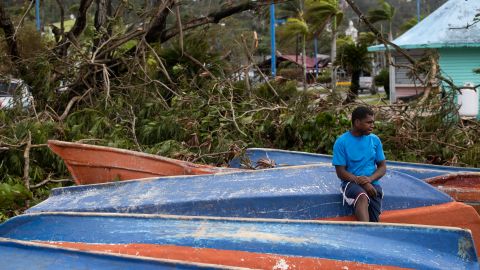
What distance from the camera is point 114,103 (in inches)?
373

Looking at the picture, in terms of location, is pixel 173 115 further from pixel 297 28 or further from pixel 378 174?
pixel 297 28

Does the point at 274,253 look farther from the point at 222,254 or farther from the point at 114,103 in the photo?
the point at 114,103

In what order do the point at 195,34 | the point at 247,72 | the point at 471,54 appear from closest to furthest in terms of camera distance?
the point at 247,72 → the point at 195,34 → the point at 471,54

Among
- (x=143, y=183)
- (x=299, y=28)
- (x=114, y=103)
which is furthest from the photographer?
(x=299, y=28)

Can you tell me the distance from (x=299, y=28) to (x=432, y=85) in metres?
25.4

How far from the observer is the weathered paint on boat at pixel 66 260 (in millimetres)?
3574

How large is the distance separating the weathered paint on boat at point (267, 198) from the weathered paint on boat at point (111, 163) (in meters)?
0.89

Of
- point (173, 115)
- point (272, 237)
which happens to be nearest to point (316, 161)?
point (173, 115)

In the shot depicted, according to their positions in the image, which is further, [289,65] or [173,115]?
[289,65]

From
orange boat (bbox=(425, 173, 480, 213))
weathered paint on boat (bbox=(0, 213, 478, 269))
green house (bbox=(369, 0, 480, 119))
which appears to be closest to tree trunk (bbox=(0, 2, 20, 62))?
weathered paint on boat (bbox=(0, 213, 478, 269))

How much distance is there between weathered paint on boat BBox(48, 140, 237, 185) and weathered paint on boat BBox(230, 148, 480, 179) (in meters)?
0.97

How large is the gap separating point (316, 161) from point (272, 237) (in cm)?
313

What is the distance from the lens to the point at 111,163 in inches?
265

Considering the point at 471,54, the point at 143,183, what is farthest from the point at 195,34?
the point at 471,54
